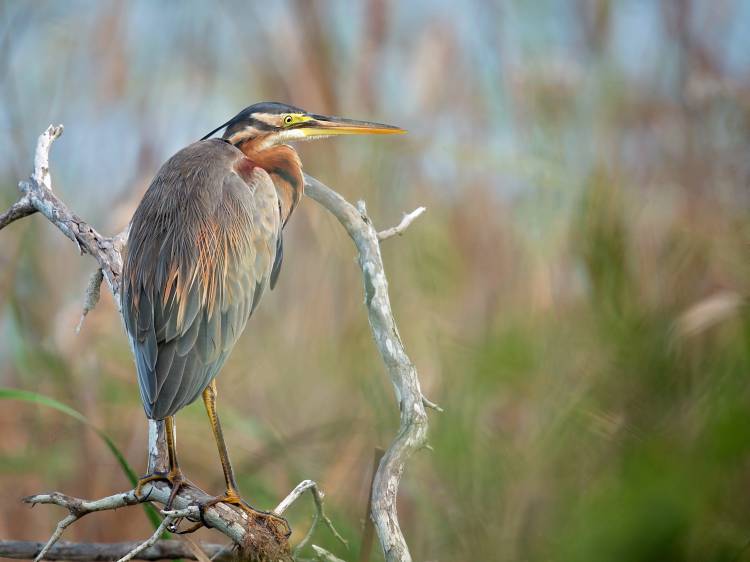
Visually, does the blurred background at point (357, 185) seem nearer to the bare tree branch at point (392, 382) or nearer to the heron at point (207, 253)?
the heron at point (207, 253)

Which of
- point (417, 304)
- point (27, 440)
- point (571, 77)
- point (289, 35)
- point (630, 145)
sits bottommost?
point (27, 440)

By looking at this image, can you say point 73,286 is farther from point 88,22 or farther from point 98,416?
point 88,22

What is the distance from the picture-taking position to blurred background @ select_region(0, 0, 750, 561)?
2.70m

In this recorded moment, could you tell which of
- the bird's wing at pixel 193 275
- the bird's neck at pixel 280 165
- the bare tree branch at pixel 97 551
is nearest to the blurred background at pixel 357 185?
the bird's neck at pixel 280 165

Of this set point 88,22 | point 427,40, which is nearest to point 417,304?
point 427,40

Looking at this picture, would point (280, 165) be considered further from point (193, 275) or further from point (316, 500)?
point (316, 500)

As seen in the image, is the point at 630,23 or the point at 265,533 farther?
the point at 630,23

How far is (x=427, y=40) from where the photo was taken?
3.89m

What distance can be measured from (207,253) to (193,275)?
0.22ft

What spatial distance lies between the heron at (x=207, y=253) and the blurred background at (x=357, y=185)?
0.33 meters

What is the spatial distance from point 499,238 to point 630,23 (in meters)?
1.27

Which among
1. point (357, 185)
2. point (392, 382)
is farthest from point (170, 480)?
point (357, 185)

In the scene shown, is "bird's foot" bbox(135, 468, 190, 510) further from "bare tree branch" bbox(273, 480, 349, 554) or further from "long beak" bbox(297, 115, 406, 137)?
"long beak" bbox(297, 115, 406, 137)

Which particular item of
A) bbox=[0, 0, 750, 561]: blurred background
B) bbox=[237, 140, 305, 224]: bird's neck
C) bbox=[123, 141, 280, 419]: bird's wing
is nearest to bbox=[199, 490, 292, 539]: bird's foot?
bbox=[123, 141, 280, 419]: bird's wing
